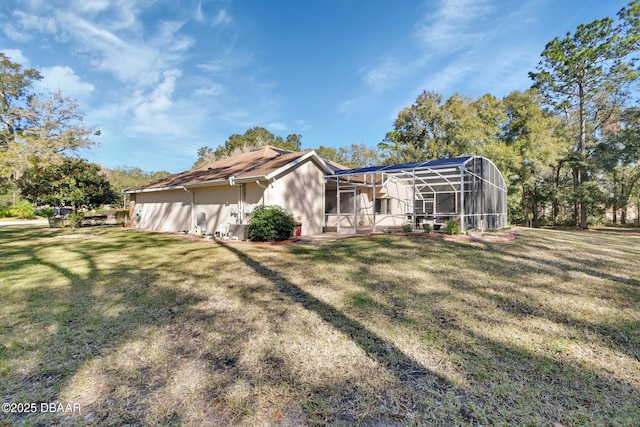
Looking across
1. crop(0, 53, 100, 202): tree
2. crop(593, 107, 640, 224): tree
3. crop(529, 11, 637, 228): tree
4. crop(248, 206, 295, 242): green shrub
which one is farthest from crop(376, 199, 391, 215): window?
crop(0, 53, 100, 202): tree

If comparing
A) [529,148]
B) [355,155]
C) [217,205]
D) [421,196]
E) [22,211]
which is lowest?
[22,211]

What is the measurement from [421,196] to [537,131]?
10620mm

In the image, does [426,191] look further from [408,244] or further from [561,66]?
[561,66]

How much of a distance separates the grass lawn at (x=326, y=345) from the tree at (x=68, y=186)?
13.7 metres

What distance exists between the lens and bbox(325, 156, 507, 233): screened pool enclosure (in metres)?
12.0

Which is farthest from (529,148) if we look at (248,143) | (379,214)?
(248,143)

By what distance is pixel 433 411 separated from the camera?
2.12 m

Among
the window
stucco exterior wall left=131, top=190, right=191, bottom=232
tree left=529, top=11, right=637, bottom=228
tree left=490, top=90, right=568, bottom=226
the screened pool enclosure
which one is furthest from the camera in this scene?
tree left=490, top=90, right=568, bottom=226

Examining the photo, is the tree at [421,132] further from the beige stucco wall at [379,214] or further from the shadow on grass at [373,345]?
the shadow on grass at [373,345]

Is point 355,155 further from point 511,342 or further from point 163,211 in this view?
point 511,342

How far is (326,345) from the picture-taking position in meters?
3.09

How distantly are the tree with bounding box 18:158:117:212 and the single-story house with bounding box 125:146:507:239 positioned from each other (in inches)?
119

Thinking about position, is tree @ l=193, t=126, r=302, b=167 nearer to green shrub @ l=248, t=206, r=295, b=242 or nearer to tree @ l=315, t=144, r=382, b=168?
tree @ l=315, t=144, r=382, b=168

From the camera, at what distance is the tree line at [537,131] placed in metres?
18.1
